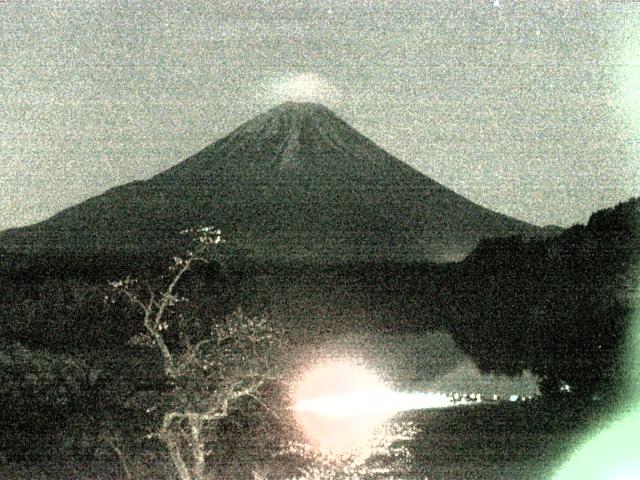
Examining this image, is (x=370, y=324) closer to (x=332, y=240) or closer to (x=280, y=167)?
(x=332, y=240)

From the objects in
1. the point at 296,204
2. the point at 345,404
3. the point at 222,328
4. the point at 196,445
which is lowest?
the point at 196,445

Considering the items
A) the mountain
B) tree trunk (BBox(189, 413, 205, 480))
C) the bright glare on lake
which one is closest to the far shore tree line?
tree trunk (BBox(189, 413, 205, 480))

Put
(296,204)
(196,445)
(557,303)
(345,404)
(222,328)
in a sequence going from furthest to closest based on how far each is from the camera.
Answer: (296,204), (557,303), (345,404), (222,328), (196,445)

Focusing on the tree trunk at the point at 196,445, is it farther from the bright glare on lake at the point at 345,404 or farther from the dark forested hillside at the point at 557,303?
the dark forested hillside at the point at 557,303

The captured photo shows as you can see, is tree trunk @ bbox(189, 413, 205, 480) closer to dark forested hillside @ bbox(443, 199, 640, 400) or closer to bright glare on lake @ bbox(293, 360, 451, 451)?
bright glare on lake @ bbox(293, 360, 451, 451)

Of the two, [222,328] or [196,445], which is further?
[222,328]

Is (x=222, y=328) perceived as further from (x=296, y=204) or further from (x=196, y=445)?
(x=296, y=204)

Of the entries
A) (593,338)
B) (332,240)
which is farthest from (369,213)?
(593,338)

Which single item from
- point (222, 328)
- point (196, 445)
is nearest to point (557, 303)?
point (222, 328)

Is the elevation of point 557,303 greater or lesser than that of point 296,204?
lesser
